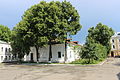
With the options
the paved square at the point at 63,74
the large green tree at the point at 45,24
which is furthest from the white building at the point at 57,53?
the paved square at the point at 63,74

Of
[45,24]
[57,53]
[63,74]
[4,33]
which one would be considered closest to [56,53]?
[57,53]

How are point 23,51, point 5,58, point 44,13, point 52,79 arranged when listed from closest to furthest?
point 52,79 < point 44,13 < point 23,51 < point 5,58

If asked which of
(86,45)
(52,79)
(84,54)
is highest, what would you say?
(86,45)

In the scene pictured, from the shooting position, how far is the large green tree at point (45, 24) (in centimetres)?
2547

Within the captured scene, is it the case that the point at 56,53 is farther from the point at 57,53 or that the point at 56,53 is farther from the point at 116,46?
the point at 116,46

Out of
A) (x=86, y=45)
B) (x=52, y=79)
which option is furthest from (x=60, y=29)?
(x=52, y=79)

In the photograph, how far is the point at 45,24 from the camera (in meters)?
25.6

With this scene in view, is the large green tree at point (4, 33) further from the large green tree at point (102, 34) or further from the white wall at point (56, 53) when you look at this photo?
the large green tree at point (102, 34)

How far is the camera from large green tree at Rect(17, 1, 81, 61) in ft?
83.6

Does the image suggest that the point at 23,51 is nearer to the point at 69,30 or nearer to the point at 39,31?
the point at 39,31

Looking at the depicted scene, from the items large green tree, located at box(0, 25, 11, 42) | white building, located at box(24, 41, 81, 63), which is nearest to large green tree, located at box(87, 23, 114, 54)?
white building, located at box(24, 41, 81, 63)

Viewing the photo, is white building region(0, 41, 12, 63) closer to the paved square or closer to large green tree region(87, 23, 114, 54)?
the paved square

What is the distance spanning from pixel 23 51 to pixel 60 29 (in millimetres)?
11520

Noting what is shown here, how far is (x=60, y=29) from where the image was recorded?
26.1 metres
